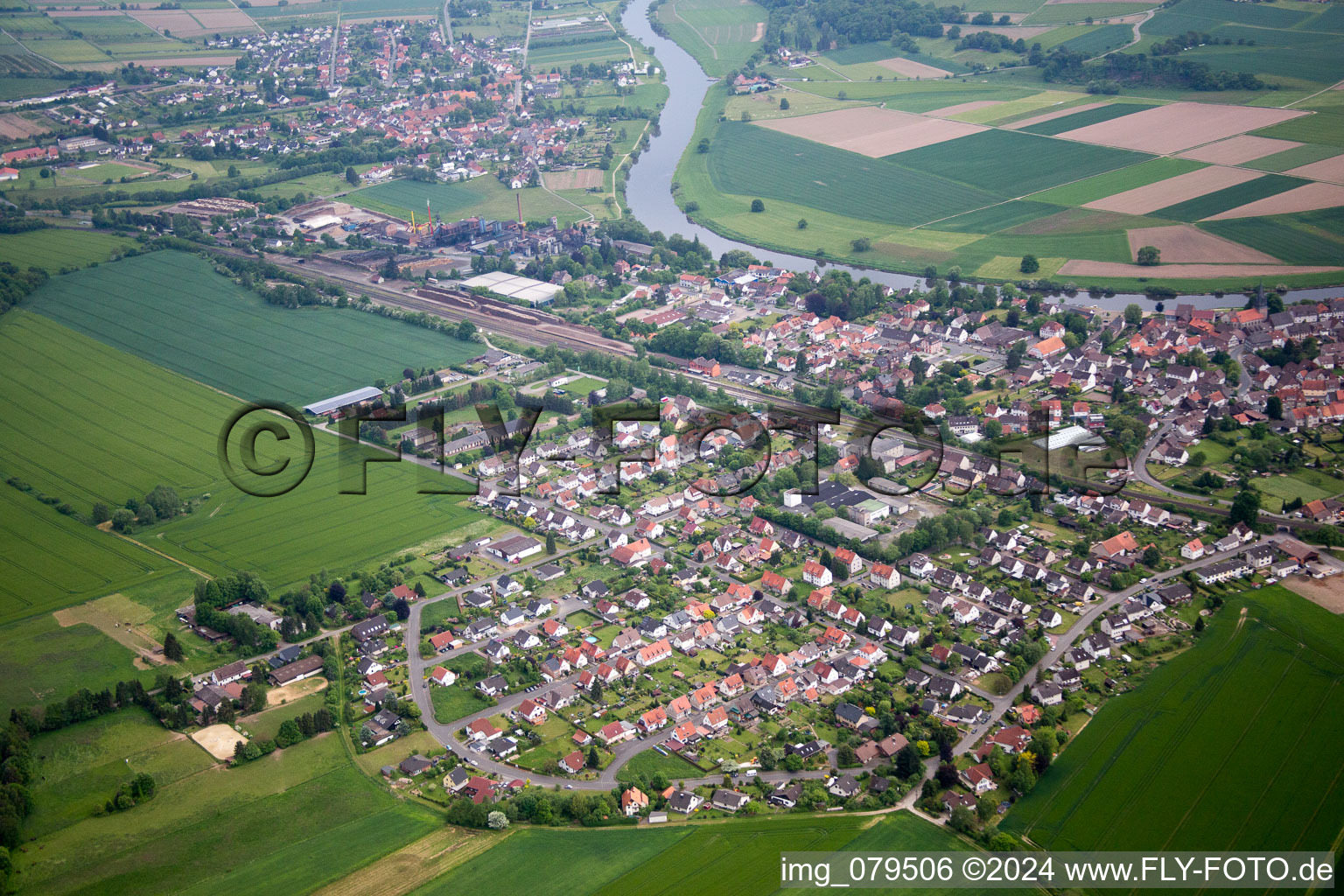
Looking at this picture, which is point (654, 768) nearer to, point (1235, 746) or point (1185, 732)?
point (1185, 732)

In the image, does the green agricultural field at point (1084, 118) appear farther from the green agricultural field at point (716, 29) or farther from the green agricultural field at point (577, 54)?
the green agricultural field at point (577, 54)

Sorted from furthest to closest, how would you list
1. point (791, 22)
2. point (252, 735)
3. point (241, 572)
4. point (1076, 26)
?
point (791, 22) < point (1076, 26) < point (241, 572) < point (252, 735)

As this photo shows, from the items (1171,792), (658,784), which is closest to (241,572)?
(658,784)

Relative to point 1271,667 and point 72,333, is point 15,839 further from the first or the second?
point 72,333

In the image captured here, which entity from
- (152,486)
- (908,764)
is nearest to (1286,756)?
(908,764)

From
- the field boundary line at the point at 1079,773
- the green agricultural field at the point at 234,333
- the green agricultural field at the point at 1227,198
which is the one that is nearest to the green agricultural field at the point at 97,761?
the field boundary line at the point at 1079,773

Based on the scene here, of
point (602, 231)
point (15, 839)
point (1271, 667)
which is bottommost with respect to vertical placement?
point (15, 839)

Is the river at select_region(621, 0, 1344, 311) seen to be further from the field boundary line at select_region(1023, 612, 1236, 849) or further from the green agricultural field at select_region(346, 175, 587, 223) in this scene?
the field boundary line at select_region(1023, 612, 1236, 849)
